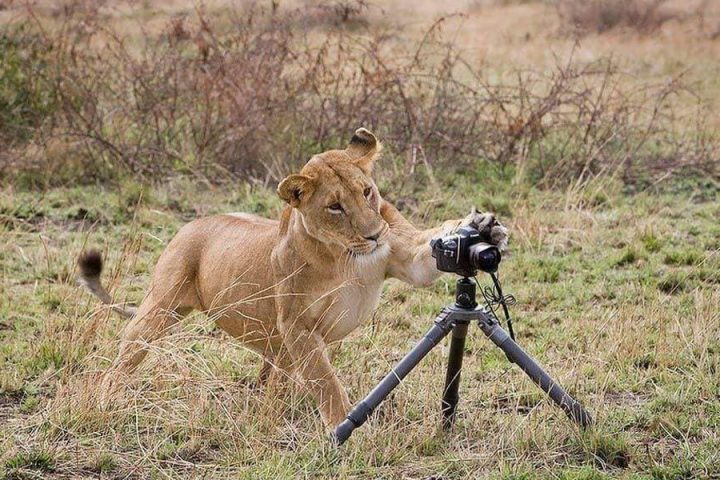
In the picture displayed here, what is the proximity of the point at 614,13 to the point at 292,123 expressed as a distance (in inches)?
394

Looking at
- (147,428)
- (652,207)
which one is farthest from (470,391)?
(652,207)

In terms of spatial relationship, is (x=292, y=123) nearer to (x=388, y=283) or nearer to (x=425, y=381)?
(x=388, y=283)

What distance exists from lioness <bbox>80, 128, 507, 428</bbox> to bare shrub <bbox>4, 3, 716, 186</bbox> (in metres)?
3.86

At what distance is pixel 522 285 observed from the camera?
6711mm

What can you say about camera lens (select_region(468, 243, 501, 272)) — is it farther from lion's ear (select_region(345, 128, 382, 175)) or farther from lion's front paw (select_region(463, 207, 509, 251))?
lion's ear (select_region(345, 128, 382, 175))

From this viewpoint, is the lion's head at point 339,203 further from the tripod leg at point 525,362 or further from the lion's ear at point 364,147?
the tripod leg at point 525,362

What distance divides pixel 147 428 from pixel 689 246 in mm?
4021

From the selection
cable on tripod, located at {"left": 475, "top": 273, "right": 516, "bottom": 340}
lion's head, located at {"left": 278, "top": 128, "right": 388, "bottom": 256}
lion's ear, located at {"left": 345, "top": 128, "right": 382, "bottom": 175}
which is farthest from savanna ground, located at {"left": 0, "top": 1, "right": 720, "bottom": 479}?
lion's ear, located at {"left": 345, "top": 128, "right": 382, "bottom": 175}

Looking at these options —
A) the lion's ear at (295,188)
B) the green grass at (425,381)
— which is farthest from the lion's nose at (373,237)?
the green grass at (425,381)

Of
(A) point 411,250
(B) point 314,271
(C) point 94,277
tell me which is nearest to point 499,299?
(A) point 411,250

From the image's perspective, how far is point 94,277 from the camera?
17.6ft

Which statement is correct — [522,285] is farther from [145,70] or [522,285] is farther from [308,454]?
[145,70]

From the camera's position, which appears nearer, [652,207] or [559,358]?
[559,358]

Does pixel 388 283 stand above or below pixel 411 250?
below
